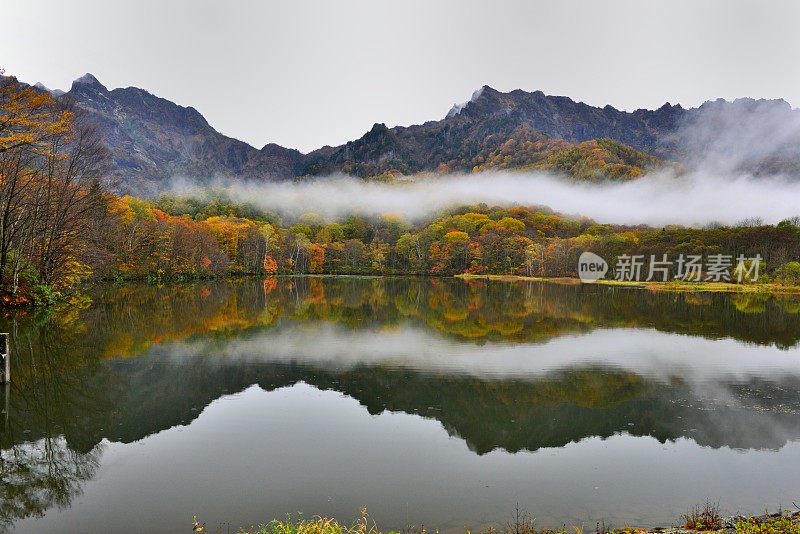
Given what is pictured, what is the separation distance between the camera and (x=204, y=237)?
201 feet

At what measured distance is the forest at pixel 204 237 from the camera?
75.8 feet

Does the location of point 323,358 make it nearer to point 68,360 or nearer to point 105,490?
point 68,360

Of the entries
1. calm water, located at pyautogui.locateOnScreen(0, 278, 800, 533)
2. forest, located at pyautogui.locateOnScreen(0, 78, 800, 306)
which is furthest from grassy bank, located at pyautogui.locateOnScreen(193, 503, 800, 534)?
forest, located at pyautogui.locateOnScreen(0, 78, 800, 306)

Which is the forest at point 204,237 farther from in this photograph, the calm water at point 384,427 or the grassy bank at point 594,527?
the grassy bank at point 594,527

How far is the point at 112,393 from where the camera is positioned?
11.4m

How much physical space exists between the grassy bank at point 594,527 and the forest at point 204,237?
17254mm

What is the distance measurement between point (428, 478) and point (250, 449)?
3203mm

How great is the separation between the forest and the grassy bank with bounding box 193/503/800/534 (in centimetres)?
1725

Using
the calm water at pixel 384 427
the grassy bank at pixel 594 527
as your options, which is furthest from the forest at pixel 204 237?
the grassy bank at pixel 594 527

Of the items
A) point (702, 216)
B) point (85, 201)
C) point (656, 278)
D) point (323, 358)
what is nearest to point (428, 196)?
point (702, 216)

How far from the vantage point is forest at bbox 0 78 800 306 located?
2311 centimetres

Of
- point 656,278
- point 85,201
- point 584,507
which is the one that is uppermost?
point 85,201

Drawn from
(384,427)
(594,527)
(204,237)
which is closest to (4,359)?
(384,427)

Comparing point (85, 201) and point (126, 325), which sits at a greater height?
point (85, 201)
